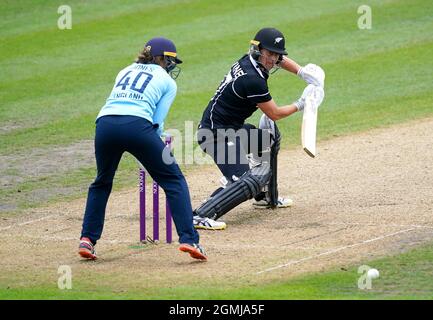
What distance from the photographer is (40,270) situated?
907cm

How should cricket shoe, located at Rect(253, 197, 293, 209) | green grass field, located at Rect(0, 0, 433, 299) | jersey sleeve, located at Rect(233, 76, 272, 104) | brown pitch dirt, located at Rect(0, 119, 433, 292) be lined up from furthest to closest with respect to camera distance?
green grass field, located at Rect(0, 0, 433, 299)
cricket shoe, located at Rect(253, 197, 293, 209)
jersey sleeve, located at Rect(233, 76, 272, 104)
brown pitch dirt, located at Rect(0, 119, 433, 292)

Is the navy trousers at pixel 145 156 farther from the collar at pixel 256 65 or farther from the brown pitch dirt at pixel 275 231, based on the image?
the collar at pixel 256 65

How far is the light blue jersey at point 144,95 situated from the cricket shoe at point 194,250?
1.00m

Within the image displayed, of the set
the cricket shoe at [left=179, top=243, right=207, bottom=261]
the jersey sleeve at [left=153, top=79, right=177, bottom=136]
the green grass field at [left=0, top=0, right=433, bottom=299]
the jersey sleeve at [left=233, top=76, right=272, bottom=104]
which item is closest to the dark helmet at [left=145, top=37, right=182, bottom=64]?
the jersey sleeve at [left=153, top=79, right=177, bottom=136]

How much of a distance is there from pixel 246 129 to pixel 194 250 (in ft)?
7.07

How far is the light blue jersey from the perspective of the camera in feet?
29.4

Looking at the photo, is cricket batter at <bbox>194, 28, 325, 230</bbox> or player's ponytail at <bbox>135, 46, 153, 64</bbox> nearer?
player's ponytail at <bbox>135, 46, 153, 64</bbox>

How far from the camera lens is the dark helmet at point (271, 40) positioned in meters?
10.2

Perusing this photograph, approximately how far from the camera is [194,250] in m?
8.92

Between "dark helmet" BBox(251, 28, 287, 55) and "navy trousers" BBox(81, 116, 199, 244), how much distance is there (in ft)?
6.08

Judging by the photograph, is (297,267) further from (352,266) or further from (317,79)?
(317,79)

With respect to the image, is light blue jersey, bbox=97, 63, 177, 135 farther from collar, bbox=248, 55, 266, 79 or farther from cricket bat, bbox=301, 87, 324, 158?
cricket bat, bbox=301, 87, 324, 158

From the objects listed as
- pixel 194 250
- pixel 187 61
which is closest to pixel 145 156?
pixel 194 250

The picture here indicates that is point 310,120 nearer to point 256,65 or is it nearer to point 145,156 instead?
point 256,65
